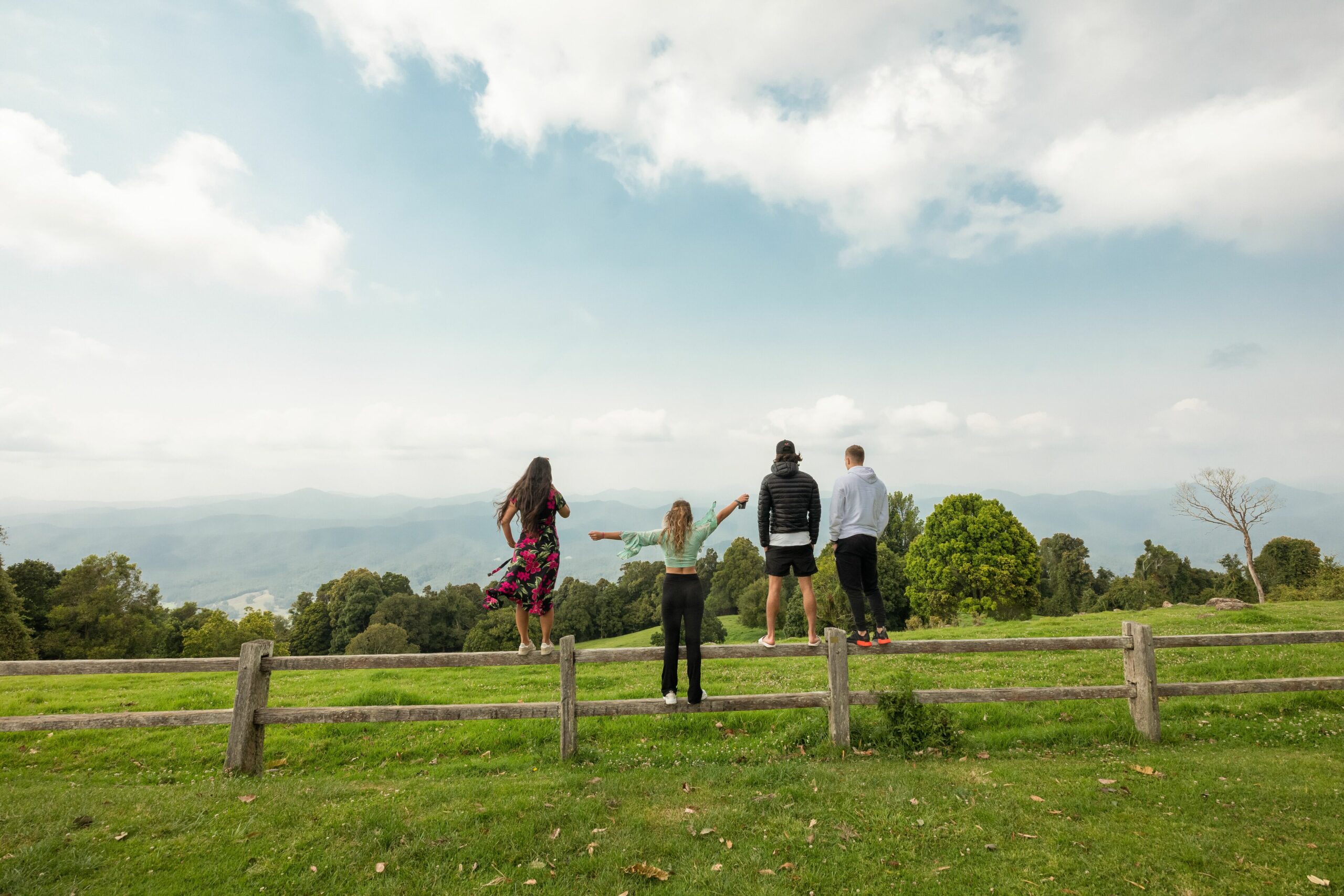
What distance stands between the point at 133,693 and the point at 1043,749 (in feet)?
66.8

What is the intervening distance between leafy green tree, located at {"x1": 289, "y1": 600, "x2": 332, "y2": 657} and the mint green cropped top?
77107 millimetres

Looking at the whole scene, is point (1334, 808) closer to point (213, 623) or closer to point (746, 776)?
point (746, 776)

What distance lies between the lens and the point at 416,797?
680 cm

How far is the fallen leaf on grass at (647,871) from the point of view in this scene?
Answer: 5.33m

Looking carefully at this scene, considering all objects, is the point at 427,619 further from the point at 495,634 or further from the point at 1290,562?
the point at 1290,562

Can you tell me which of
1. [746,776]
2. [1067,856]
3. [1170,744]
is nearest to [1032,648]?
[1170,744]

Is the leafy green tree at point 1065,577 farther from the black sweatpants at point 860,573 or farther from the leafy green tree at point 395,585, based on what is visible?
the leafy green tree at point 395,585

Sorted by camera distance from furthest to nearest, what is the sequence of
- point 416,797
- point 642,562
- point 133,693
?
point 642,562 → point 133,693 → point 416,797

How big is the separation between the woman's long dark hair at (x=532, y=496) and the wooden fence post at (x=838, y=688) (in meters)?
4.49

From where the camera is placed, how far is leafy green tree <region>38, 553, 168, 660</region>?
44938 millimetres

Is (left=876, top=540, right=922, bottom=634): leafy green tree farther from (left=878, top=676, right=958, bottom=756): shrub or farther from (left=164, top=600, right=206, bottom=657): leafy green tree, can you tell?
(left=164, top=600, right=206, bottom=657): leafy green tree

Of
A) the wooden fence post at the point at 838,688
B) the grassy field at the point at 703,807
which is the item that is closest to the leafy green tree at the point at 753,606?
the grassy field at the point at 703,807

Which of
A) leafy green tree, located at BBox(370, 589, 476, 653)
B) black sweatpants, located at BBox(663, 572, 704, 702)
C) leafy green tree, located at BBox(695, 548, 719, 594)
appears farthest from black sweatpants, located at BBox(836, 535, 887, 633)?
leafy green tree, located at BBox(695, 548, 719, 594)

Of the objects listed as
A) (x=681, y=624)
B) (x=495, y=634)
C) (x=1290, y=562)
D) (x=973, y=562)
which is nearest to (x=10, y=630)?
(x=495, y=634)
